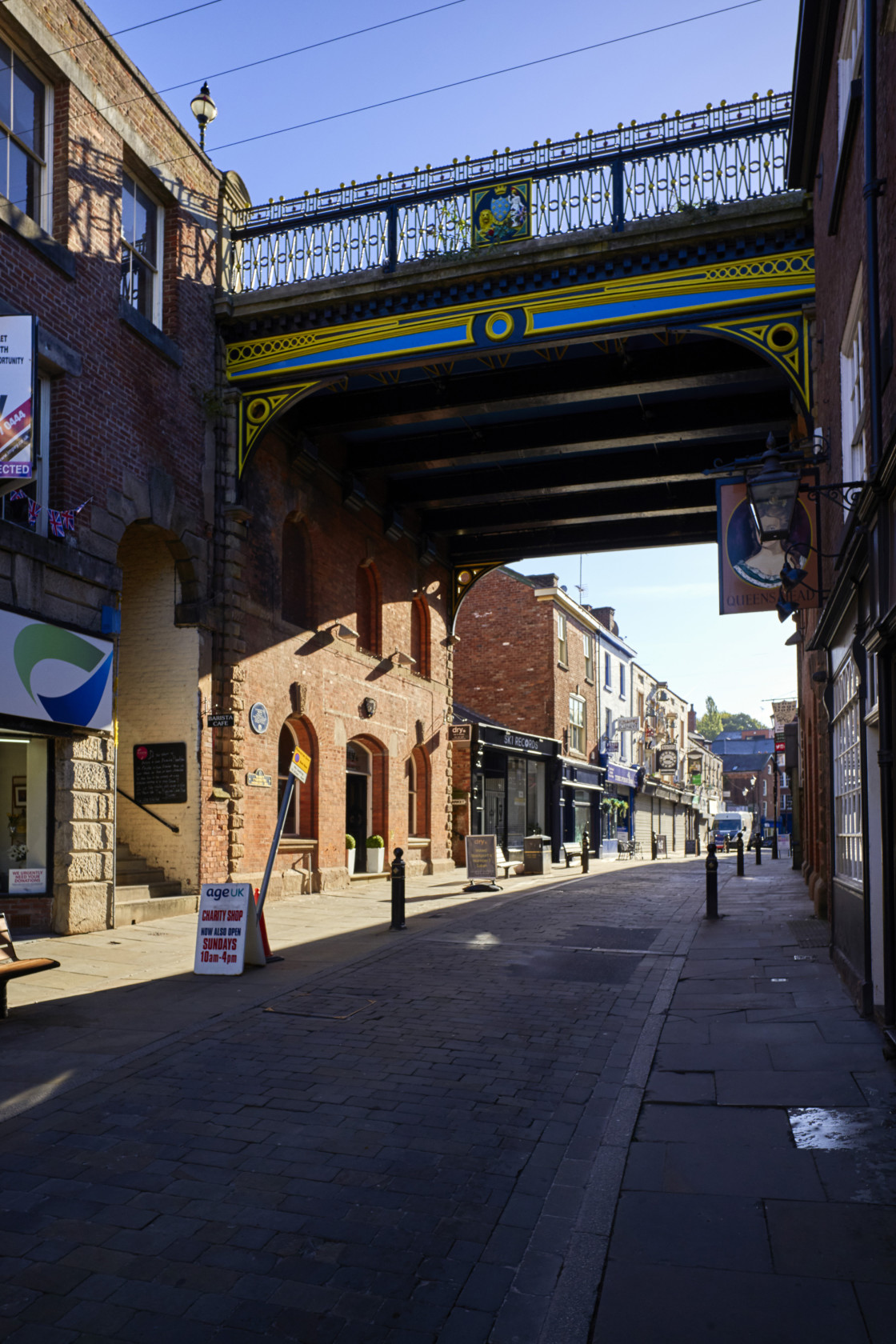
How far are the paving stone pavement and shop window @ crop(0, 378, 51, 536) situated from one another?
19.7 feet

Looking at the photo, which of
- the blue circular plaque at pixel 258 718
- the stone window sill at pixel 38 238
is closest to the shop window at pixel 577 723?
the blue circular plaque at pixel 258 718

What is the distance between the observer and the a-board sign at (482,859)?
20.7 m

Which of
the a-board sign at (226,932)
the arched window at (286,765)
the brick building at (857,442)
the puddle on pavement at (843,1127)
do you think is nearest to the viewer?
the puddle on pavement at (843,1127)

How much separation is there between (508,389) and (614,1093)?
47.2ft

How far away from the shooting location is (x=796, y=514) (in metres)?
11.5

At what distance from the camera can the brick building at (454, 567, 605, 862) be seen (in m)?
36.1

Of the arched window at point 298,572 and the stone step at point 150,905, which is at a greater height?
the arched window at point 298,572

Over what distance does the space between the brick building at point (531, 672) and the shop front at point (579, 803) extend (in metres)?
0.06

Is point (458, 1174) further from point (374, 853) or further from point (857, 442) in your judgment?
point (374, 853)

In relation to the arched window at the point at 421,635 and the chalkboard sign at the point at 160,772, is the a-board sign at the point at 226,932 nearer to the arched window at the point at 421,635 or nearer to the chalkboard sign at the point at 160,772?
the chalkboard sign at the point at 160,772

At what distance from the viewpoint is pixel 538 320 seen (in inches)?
647

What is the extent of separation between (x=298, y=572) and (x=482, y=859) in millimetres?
6683

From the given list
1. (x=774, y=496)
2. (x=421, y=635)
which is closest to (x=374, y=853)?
(x=421, y=635)

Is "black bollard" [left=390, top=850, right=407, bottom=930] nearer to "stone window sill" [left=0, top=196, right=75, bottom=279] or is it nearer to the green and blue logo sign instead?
the green and blue logo sign
